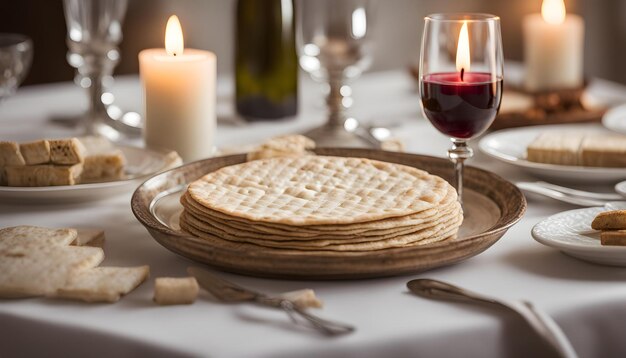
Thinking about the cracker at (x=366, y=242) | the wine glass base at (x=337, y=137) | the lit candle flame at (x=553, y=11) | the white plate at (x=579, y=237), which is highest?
the lit candle flame at (x=553, y=11)

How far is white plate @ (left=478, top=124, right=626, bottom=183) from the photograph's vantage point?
1.57m

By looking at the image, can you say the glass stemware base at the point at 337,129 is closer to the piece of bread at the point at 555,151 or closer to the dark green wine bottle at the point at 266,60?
the dark green wine bottle at the point at 266,60

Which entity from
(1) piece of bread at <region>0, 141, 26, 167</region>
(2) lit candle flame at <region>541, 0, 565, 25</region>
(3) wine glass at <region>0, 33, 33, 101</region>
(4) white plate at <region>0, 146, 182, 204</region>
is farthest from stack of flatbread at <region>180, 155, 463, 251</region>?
(2) lit candle flame at <region>541, 0, 565, 25</region>

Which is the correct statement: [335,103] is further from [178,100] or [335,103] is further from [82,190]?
[82,190]

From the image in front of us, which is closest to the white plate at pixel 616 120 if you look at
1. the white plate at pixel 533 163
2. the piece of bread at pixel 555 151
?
the white plate at pixel 533 163

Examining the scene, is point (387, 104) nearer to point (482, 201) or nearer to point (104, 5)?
point (104, 5)

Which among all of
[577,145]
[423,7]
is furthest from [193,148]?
[423,7]

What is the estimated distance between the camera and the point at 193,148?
1815mm

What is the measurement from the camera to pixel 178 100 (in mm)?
1791

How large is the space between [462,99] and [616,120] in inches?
27.9

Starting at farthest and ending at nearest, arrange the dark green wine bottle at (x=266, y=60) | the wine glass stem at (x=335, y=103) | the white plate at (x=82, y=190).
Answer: the dark green wine bottle at (x=266, y=60), the wine glass stem at (x=335, y=103), the white plate at (x=82, y=190)

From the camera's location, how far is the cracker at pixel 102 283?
3.54 ft

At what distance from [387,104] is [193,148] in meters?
0.80

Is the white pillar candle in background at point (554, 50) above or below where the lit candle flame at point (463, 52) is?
below
